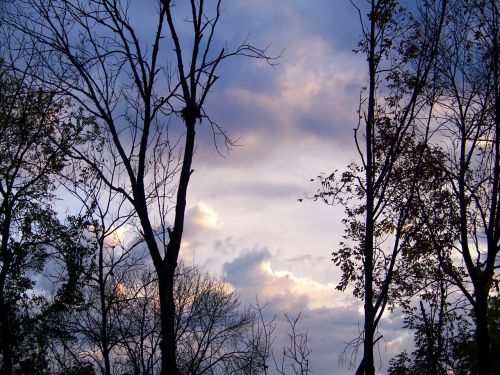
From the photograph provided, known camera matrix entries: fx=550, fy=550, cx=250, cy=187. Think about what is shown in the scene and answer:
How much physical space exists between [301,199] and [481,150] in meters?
6.07

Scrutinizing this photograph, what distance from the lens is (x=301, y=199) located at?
52.9 feet

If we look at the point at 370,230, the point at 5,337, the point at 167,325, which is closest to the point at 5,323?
the point at 5,337

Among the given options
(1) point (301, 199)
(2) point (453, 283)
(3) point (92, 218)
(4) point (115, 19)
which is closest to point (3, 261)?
(3) point (92, 218)

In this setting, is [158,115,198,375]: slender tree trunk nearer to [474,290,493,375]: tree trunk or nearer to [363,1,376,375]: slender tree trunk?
[363,1,376,375]: slender tree trunk

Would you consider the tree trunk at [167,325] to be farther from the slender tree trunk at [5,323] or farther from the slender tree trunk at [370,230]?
the slender tree trunk at [5,323]

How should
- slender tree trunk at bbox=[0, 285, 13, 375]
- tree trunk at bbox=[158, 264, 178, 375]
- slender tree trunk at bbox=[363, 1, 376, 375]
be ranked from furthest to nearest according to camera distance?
slender tree trunk at bbox=[0, 285, 13, 375]
slender tree trunk at bbox=[363, 1, 376, 375]
tree trunk at bbox=[158, 264, 178, 375]

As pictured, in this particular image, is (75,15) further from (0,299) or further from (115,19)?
(0,299)

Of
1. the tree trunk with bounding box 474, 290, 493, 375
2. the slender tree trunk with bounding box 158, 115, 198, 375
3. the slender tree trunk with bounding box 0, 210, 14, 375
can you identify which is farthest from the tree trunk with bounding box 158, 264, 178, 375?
the slender tree trunk with bounding box 0, 210, 14, 375

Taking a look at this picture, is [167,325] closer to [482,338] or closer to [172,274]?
[172,274]

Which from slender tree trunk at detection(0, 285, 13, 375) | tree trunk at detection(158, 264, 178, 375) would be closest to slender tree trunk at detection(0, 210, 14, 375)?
slender tree trunk at detection(0, 285, 13, 375)

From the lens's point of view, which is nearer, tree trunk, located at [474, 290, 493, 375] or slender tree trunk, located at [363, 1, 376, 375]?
slender tree trunk, located at [363, 1, 376, 375]

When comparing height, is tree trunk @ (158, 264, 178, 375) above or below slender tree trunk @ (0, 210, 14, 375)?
below

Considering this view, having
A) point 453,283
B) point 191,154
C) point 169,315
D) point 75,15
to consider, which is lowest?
point 169,315

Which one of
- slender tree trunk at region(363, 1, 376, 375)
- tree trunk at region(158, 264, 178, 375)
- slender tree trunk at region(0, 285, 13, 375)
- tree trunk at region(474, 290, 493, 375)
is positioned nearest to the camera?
tree trunk at region(158, 264, 178, 375)
